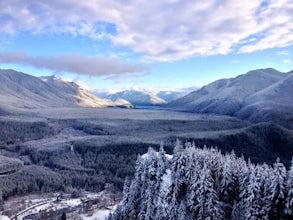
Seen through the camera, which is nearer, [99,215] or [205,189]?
[205,189]

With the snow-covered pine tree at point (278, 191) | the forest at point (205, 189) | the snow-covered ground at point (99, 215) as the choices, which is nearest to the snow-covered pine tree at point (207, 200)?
the forest at point (205, 189)

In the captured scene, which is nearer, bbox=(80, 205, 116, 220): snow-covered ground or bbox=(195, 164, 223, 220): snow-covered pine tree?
bbox=(195, 164, 223, 220): snow-covered pine tree

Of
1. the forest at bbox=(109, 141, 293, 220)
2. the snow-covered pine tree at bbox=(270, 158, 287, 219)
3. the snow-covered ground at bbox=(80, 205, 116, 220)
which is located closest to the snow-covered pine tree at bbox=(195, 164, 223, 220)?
the forest at bbox=(109, 141, 293, 220)

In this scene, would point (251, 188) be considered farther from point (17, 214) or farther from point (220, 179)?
point (17, 214)

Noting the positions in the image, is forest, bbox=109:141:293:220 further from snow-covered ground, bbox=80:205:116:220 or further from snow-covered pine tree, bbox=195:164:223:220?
snow-covered ground, bbox=80:205:116:220

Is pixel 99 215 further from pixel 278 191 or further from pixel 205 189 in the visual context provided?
pixel 278 191

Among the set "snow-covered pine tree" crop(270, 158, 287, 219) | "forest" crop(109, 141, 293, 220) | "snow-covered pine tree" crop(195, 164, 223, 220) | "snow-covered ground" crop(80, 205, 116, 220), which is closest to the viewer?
"snow-covered pine tree" crop(270, 158, 287, 219)

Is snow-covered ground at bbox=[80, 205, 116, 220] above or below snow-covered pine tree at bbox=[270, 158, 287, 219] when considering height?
below

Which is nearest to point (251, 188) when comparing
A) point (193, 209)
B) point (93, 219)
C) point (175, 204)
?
point (193, 209)

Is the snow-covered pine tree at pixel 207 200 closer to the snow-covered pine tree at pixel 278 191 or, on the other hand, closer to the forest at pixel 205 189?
the forest at pixel 205 189

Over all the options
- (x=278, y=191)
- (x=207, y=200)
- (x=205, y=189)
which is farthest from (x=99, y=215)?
(x=278, y=191)
